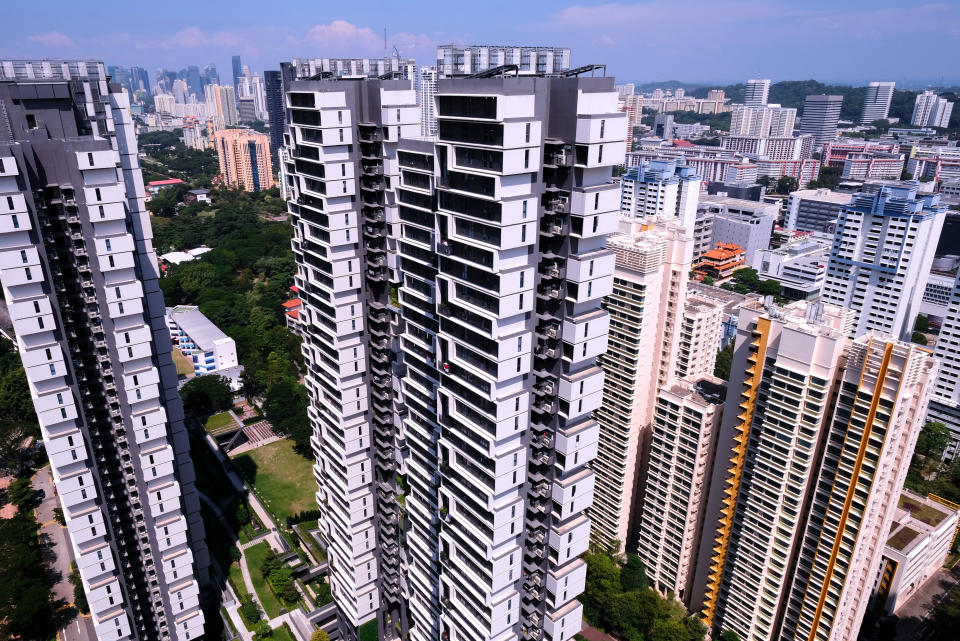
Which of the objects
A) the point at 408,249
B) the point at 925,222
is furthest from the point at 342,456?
the point at 925,222

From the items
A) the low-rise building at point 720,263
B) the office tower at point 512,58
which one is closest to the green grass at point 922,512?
the office tower at point 512,58

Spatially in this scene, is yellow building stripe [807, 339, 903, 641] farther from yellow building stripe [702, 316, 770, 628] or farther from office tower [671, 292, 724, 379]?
office tower [671, 292, 724, 379]

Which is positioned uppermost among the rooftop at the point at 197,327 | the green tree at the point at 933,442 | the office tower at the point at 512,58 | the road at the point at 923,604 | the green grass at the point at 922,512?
Result: the office tower at the point at 512,58

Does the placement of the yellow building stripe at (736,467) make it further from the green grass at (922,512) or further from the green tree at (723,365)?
the green tree at (723,365)

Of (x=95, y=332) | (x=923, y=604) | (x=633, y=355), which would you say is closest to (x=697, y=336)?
(x=633, y=355)

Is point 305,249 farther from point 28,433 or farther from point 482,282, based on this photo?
point 28,433

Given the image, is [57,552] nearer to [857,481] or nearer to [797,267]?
[857,481]
